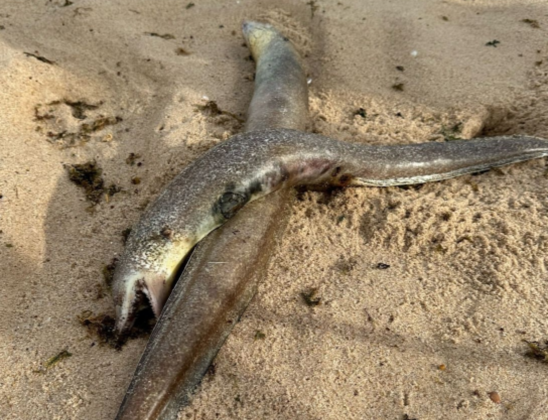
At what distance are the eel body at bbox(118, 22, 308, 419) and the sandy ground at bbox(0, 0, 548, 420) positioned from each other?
145 millimetres

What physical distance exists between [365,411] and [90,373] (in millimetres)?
1887

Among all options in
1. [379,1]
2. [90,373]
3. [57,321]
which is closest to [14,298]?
[57,321]

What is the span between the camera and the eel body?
2639 millimetres

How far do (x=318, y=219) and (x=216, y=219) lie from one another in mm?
1011

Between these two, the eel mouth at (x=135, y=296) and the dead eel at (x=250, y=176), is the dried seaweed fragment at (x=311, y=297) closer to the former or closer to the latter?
the dead eel at (x=250, y=176)

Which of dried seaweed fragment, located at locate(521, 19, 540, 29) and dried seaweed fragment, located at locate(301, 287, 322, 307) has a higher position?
dried seaweed fragment, located at locate(521, 19, 540, 29)

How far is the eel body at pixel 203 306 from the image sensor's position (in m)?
2.64

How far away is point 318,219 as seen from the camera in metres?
3.88

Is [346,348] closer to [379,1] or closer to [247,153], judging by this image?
[247,153]

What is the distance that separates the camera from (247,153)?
343 cm

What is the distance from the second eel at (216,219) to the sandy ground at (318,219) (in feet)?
0.59

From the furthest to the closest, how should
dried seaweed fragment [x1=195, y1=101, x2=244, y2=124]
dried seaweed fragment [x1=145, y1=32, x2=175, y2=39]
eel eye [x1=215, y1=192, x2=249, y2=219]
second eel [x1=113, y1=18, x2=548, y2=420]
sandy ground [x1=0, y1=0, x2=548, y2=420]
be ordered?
dried seaweed fragment [x1=145, y1=32, x2=175, y2=39], dried seaweed fragment [x1=195, y1=101, x2=244, y2=124], eel eye [x1=215, y1=192, x2=249, y2=219], sandy ground [x1=0, y1=0, x2=548, y2=420], second eel [x1=113, y1=18, x2=548, y2=420]

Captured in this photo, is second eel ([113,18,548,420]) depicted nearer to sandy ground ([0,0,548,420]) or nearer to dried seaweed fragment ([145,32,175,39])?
sandy ground ([0,0,548,420])

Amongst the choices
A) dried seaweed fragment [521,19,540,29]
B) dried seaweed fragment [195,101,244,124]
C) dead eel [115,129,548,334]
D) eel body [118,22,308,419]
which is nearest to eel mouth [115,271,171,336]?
dead eel [115,129,548,334]
